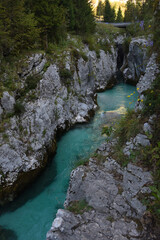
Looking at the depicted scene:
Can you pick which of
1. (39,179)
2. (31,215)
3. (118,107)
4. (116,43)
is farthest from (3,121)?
(116,43)

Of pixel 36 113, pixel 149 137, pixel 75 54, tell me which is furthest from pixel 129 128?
pixel 75 54

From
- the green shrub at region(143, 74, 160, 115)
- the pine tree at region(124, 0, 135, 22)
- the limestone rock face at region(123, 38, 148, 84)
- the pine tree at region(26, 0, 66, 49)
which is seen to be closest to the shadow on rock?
the green shrub at region(143, 74, 160, 115)

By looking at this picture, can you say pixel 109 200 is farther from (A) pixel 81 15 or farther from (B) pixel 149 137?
(A) pixel 81 15

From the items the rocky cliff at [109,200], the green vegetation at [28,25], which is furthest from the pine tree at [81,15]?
the rocky cliff at [109,200]

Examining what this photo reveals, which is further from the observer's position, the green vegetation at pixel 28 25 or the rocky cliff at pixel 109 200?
the green vegetation at pixel 28 25

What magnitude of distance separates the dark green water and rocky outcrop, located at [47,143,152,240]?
8.42ft

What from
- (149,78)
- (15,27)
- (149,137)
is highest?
(15,27)

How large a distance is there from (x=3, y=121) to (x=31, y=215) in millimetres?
5253

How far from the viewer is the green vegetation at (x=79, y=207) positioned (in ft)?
16.8

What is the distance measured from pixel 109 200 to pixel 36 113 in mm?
7304

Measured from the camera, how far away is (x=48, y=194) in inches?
337

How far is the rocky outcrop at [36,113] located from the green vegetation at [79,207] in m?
4.23

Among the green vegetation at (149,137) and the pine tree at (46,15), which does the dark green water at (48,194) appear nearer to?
the green vegetation at (149,137)

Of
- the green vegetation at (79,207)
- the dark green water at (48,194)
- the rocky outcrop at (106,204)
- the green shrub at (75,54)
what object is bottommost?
the dark green water at (48,194)
